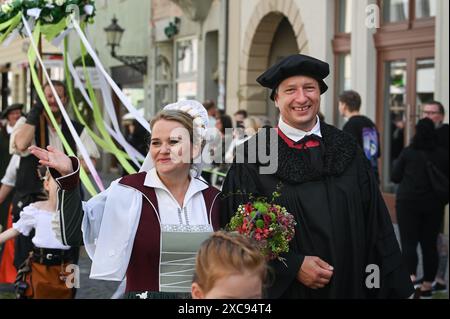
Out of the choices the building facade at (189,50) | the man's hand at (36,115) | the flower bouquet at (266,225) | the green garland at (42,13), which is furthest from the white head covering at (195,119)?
the building facade at (189,50)

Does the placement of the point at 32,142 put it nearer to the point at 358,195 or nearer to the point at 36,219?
the point at 36,219

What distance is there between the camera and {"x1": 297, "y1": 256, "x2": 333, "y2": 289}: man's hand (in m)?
4.23

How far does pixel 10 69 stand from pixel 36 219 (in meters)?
28.7

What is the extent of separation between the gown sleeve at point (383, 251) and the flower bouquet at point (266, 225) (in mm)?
509

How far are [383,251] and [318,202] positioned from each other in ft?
1.18

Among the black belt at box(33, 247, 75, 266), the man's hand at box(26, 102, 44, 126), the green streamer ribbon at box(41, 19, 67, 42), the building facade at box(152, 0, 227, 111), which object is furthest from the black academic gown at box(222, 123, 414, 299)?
the building facade at box(152, 0, 227, 111)

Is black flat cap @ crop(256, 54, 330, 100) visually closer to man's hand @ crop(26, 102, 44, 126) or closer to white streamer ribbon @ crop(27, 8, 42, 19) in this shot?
man's hand @ crop(26, 102, 44, 126)

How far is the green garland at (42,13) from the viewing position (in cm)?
775

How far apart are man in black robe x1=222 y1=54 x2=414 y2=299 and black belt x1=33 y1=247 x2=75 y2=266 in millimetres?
2977

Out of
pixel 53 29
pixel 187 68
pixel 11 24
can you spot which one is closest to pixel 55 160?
pixel 11 24

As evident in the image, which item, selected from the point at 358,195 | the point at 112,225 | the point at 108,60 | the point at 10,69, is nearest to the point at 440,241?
the point at 358,195

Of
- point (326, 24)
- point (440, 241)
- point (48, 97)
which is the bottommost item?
point (440, 241)

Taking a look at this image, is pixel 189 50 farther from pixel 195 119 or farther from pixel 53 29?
pixel 195 119
